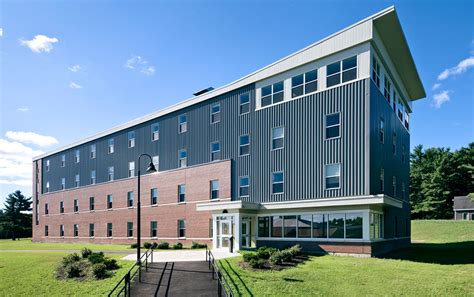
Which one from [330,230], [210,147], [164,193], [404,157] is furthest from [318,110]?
[164,193]

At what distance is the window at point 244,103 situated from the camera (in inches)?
1203

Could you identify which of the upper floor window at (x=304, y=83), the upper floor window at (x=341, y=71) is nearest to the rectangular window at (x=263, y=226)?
the upper floor window at (x=304, y=83)

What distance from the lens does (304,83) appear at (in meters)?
26.7

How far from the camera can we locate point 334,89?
2492cm

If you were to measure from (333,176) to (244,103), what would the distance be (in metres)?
10.0

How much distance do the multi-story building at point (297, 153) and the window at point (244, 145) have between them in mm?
79

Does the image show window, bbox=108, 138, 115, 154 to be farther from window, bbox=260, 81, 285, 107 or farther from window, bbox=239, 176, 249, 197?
window, bbox=260, 81, 285, 107

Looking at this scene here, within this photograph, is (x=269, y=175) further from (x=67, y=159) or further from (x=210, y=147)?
(x=67, y=159)

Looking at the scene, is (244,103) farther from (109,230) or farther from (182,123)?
(109,230)

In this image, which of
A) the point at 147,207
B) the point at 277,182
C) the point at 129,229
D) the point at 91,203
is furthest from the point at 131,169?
the point at 277,182

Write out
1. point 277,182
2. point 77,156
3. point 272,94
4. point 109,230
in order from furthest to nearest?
point 77,156, point 109,230, point 272,94, point 277,182

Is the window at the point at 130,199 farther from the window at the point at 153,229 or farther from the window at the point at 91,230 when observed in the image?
the window at the point at 91,230

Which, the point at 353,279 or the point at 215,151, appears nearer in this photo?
the point at 353,279

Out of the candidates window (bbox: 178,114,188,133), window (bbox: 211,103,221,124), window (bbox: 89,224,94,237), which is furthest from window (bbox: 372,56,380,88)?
window (bbox: 89,224,94,237)
